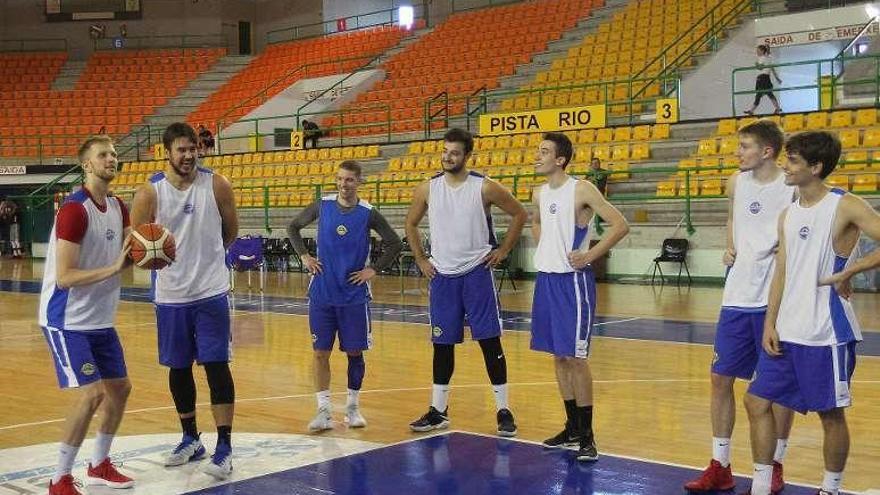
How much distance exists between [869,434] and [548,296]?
7.36 feet

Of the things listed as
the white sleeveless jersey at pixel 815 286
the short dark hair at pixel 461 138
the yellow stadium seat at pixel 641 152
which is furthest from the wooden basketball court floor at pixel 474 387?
the yellow stadium seat at pixel 641 152

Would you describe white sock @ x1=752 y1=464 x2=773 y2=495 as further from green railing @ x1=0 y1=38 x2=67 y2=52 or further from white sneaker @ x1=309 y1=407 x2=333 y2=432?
green railing @ x1=0 y1=38 x2=67 y2=52

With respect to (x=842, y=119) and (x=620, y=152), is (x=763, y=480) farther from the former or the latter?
(x=620, y=152)

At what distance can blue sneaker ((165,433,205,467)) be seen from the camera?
6035 mm

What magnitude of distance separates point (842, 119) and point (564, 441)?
13281 millimetres

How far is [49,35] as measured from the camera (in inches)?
1500

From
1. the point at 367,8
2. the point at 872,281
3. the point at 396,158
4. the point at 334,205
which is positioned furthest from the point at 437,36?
the point at 334,205

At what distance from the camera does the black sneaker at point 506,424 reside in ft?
22.0

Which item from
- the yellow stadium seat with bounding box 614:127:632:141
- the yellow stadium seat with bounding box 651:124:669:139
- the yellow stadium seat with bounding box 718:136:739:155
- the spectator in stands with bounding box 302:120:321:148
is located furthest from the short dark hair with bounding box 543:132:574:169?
the spectator in stands with bounding box 302:120:321:148

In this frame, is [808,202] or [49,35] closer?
[808,202]

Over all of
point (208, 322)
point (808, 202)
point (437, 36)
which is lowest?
point (208, 322)

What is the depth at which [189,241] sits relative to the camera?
19.2ft

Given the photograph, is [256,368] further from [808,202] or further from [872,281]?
[872,281]

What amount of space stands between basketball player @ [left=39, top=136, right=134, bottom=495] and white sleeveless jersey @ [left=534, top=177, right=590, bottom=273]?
233 centimetres
